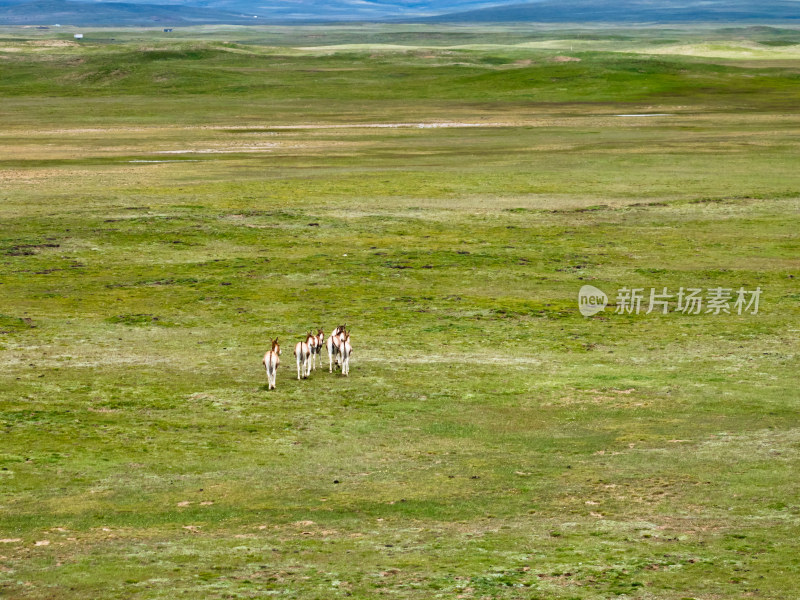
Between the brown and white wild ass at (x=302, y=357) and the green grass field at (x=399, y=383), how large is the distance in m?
0.36

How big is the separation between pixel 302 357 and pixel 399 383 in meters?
2.18

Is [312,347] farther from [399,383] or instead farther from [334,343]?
[399,383]

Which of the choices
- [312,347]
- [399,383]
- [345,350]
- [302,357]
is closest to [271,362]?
[302,357]

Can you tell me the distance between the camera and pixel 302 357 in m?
25.5

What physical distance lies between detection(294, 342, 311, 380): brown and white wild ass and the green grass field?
364 millimetres

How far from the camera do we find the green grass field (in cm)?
1555

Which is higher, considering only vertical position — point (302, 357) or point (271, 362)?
point (271, 362)

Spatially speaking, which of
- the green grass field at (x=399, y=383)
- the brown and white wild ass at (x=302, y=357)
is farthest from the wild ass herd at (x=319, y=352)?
the green grass field at (x=399, y=383)

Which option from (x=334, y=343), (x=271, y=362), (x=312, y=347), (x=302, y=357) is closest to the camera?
(x=271, y=362)

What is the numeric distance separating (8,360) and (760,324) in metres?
19.0

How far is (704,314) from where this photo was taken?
3262 cm

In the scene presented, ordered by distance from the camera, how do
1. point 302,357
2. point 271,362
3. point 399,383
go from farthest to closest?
point 302,357, point 399,383, point 271,362

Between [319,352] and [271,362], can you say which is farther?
[319,352]

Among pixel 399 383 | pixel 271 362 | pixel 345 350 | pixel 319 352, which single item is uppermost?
pixel 271 362
